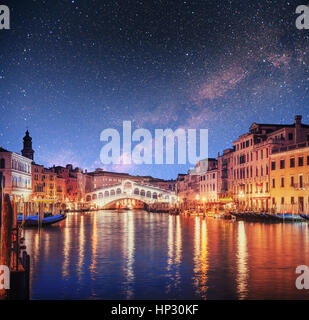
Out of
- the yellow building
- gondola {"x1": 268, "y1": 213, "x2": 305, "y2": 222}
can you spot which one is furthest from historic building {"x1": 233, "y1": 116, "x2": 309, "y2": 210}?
gondola {"x1": 268, "y1": 213, "x2": 305, "y2": 222}

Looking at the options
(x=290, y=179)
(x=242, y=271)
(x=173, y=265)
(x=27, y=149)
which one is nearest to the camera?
(x=242, y=271)

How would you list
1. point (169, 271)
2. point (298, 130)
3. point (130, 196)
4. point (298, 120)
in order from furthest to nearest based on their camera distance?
point (130, 196) → point (298, 120) → point (298, 130) → point (169, 271)

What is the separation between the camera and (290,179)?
4606cm

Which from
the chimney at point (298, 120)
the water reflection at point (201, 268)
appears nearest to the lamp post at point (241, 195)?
the chimney at point (298, 120)

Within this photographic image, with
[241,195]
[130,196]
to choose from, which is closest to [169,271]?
[241,195]

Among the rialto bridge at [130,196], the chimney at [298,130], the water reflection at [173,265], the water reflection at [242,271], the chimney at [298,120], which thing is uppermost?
the chimney at [298,120]

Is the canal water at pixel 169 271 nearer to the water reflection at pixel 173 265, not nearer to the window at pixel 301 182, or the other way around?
the water reflection at pixel 173 265

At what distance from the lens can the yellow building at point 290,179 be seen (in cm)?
4328

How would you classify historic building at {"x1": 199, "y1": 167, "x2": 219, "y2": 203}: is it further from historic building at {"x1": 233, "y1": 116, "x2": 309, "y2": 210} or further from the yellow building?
the yellow building

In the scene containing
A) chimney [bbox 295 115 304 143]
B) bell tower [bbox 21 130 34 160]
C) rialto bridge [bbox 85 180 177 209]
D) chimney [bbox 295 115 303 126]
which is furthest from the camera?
rialto bridge [bbox 85 180 177 209]

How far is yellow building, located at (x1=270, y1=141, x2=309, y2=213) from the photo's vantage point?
43.3m

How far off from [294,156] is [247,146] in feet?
43.7

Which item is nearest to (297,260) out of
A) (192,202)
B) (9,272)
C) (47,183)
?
(9,272)

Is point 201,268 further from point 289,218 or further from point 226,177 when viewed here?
point 226,177
